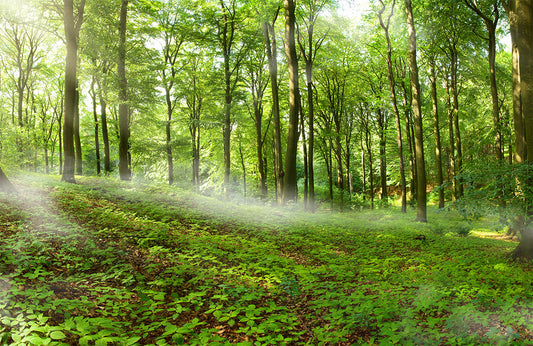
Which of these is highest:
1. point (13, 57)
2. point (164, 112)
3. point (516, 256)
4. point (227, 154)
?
point (13, 57)

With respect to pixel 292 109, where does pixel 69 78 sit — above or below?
above

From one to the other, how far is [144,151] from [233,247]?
12397 millimetres

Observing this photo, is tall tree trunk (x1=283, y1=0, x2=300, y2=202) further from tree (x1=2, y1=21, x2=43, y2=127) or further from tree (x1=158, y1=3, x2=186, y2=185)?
tree (x1=2, y1=21, x2=43, y2=127)

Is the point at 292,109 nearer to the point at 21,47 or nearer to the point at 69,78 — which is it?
the point at 69,78

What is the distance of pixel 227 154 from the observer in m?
17.2

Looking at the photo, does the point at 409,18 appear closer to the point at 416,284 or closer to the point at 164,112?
the point at 416,284

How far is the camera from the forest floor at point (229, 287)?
8.93ft

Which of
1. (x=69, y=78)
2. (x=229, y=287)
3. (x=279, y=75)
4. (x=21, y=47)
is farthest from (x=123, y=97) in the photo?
(x=21, y=47)

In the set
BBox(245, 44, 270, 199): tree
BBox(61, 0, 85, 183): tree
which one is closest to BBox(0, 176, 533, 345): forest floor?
BBox(61, 0, 85, 183): tree

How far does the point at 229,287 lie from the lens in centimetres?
395

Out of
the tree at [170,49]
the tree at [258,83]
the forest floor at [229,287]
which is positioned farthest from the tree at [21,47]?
the forest floor at [229,287]

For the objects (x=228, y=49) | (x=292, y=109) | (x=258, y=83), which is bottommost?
(x=292, y=109)

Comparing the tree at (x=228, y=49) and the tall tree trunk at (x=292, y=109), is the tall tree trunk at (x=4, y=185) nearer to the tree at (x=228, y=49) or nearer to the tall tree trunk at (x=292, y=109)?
the tall tree trunk at (x=292, y=109)

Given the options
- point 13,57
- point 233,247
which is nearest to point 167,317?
point 233,247
